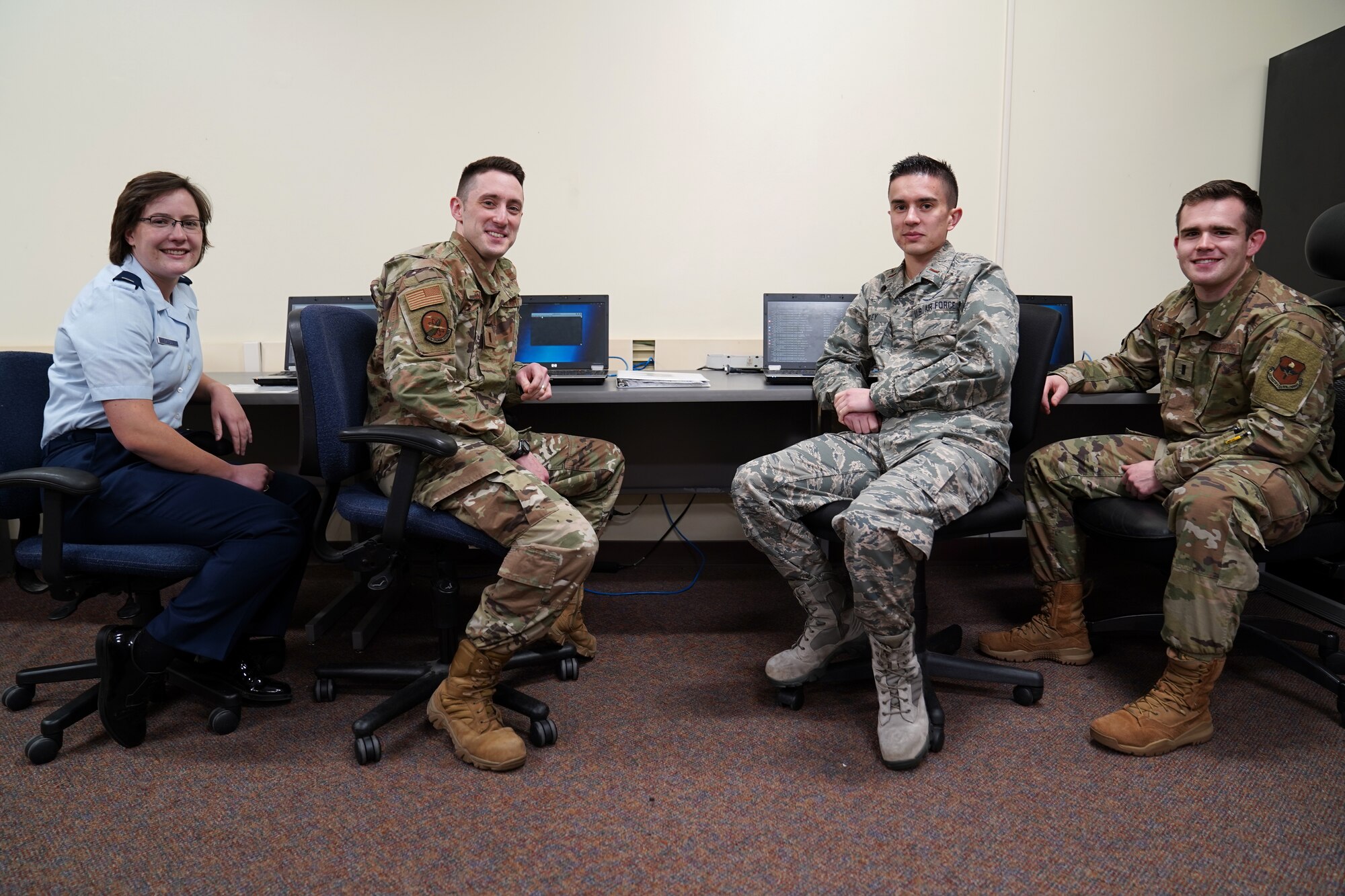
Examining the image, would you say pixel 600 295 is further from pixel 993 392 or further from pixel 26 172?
pixel 26 172

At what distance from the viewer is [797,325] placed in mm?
2459

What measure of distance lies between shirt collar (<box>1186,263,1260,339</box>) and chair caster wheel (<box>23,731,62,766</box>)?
260 centimetres

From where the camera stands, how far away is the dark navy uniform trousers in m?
1.62

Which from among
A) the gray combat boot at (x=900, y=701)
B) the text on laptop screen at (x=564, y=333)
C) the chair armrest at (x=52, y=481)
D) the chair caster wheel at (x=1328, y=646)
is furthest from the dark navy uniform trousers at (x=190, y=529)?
the chair caster wheel at (x=1328, y=646)

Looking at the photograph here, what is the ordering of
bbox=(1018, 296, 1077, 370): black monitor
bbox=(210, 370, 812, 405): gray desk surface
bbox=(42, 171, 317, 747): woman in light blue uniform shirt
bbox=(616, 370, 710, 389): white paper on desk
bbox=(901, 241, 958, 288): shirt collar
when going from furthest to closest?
bbox=(1018, 296, 1077, 370): black monitor → bbox=(616, 370, 710, 389): white paper on desk → bbox=(210, 370, 812, 405): gray desk surface → bbox=(901, 241, 958, 288): shirt collar → bbox=(42, 171, 317, 747): woman in light blue uniform shirt

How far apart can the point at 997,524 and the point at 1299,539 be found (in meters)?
0.69

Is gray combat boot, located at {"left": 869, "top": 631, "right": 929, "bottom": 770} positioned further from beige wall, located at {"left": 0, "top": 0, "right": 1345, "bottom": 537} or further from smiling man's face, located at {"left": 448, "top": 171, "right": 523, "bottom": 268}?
beige wall, located at {"left": 0, "top": 0, "right": 1345, "bottom": 537}

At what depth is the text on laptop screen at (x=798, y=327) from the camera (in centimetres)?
244

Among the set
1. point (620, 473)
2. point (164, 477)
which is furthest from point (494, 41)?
point (164, 477)

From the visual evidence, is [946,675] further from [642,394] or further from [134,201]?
[134,201]

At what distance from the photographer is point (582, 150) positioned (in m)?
2.69

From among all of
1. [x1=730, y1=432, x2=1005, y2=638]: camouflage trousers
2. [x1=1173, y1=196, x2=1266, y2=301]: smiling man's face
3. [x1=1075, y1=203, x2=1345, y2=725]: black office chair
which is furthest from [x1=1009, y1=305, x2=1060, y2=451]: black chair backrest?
[x1=1173, y1=196, x2=1266, y2=301]: smiling man's face

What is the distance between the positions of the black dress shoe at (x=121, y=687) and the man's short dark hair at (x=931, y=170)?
76.0 inches

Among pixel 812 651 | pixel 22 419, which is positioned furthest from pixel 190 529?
pixel 812 651
